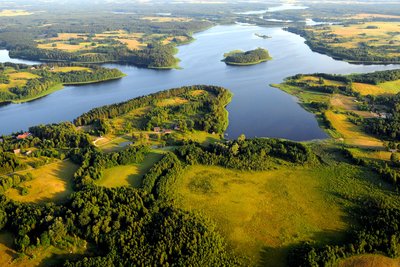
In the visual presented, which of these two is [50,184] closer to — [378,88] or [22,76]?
[22,76]

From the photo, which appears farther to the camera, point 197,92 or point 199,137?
point 197,92

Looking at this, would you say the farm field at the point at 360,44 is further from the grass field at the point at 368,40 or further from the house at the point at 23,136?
the house at the point at 23,136

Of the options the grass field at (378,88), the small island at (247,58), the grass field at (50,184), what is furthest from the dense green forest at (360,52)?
the grass field at (50,184)

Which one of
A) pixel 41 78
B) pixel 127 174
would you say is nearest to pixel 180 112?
pixel 127 174

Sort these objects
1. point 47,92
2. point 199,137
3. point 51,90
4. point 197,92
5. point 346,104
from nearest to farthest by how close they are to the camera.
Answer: point 199,137, point 346,104, point 197,92, point 47,92, point 51,90

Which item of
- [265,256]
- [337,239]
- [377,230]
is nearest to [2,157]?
[265,256]

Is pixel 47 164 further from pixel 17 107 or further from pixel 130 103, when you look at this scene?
pixel 17 107

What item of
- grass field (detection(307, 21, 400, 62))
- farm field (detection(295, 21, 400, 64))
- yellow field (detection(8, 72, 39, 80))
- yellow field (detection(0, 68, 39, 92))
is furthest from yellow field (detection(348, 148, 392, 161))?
yellow field (detection(8, 72, 39, 80))
